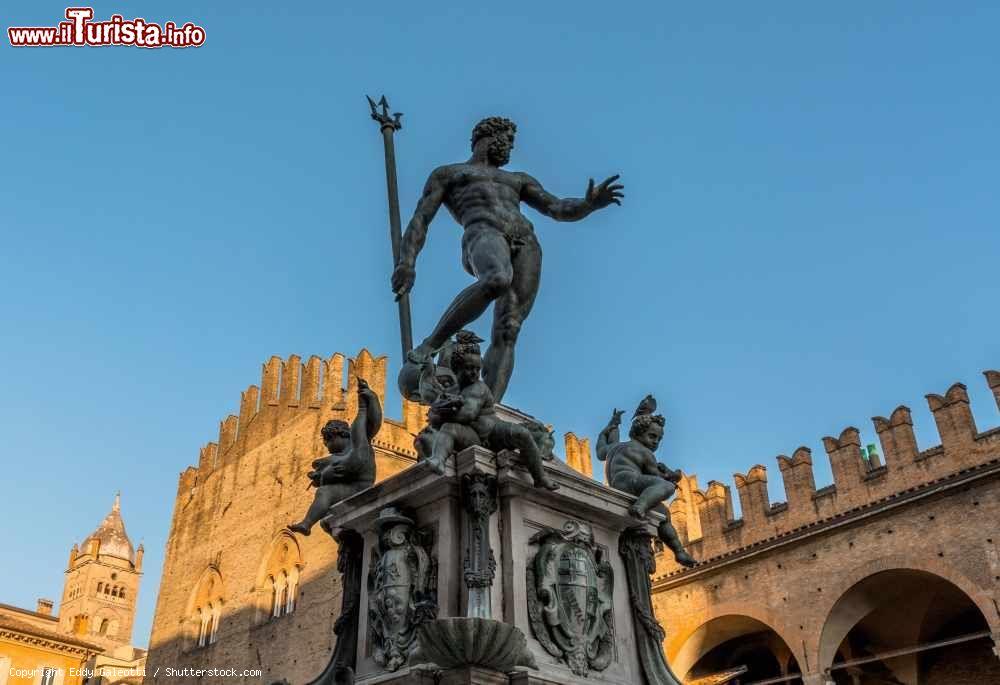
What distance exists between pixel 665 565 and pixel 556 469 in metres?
21.8

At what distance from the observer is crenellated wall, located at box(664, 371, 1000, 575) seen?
19547 mm

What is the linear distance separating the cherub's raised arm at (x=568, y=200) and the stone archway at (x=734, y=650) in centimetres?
1900

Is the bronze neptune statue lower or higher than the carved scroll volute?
higher

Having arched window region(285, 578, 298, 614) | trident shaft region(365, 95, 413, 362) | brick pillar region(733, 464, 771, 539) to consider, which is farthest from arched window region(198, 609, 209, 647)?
trident shaft region(365, 95, 413, 362)

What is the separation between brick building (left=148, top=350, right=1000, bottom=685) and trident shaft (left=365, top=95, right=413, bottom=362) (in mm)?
16722

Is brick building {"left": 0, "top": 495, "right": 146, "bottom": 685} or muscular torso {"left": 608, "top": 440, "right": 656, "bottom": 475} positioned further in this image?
brick building {"left": 0, "top": 495, "right": 146, "bottom": 685}

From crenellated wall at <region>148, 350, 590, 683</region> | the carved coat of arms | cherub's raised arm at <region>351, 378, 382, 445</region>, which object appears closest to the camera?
the carved coat of arms

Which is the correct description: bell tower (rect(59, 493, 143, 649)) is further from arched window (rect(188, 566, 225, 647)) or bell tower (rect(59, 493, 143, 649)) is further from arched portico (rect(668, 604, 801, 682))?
arched portico (rect(668, 604, 801, 682))

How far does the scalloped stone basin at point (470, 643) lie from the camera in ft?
12.4

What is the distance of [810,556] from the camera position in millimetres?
21375

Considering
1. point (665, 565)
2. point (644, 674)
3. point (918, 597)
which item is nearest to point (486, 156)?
point (644, 674)

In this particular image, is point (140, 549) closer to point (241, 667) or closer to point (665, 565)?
point (241, 667)

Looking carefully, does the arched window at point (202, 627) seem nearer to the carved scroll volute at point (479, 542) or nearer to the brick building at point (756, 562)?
the brick building at point (756, 562)

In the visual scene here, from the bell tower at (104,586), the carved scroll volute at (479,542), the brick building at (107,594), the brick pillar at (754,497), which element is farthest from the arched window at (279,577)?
the bell tower at (104,586)
